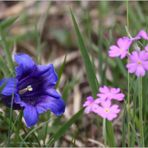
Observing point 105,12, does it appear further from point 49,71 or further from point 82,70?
point 49,71

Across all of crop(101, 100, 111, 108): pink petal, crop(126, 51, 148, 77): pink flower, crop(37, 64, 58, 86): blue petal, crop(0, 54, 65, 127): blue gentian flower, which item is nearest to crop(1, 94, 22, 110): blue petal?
crop(0, 54, 65, 127): blue gentian flower

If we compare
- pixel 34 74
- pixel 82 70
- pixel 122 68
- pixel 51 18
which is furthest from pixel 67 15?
pixel 34 74

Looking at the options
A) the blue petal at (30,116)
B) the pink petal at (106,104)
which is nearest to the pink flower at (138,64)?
the pink petal at (106,104)

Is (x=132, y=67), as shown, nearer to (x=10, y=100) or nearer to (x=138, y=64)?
(x=138, y=64)

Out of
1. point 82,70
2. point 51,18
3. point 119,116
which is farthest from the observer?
point 51,18

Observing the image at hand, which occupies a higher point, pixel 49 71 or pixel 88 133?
pixel 49 71

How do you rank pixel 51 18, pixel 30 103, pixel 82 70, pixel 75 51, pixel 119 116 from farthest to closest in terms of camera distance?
1. pixel 51 18
2. pixel 75 51
3. pixel 82 70
4. pixel 119 116
5. pixel 30 103
